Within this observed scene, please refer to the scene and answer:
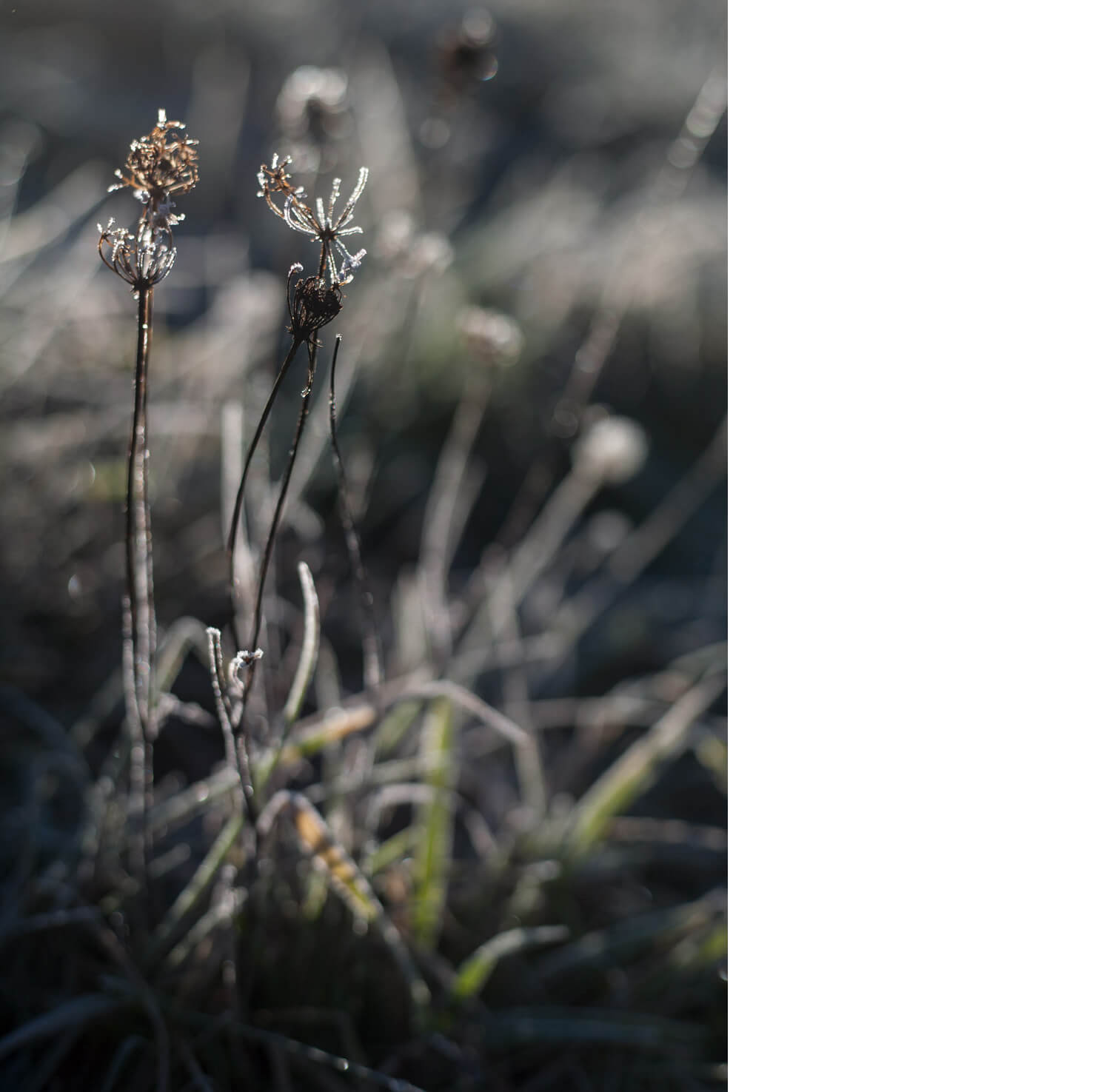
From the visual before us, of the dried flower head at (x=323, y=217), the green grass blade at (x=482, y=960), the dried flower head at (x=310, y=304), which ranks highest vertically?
the dried flower head at (x=323, y=217)

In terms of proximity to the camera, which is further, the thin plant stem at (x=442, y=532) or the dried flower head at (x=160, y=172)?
the thin plant stem at (x=442, y=532)

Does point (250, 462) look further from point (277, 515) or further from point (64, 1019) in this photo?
point (64, 1019)

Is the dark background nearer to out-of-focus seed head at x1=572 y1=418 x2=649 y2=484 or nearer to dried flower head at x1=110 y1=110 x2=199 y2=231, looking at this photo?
out-of-focus seed head at x1=572 y1=418 x2=649 y2=484

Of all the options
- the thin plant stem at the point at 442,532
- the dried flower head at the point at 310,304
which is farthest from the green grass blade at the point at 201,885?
the dried flower head at the point at 310,304

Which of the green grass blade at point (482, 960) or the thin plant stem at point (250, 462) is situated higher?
the thin plant stem at point (250, 462)

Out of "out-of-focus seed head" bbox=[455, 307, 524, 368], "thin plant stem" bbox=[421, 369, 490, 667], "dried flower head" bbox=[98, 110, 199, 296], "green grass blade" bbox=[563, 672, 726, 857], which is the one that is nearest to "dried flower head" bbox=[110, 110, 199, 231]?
"dried flower head" bbox=[98, 110, 199, 296]

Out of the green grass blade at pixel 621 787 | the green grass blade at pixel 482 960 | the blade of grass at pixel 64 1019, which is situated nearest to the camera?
the blade of grass at pixel 64 1019

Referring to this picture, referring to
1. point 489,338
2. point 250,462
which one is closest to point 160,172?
point 250,462

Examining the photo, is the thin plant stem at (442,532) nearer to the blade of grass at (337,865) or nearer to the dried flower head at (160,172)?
the blade of grass at (337,865)
